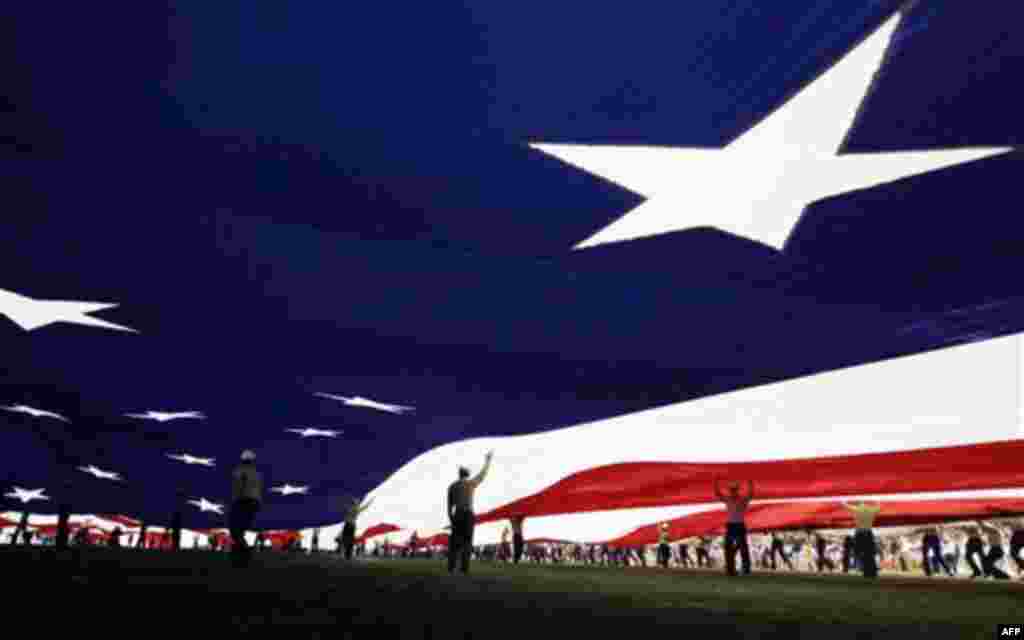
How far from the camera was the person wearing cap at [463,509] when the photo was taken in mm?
10844

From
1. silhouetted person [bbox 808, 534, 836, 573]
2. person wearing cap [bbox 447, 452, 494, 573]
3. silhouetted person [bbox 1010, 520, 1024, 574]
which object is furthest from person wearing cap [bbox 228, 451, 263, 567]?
silhouetted person [bbox 808, 534, 836, 573]

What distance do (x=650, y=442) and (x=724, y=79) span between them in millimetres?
12189

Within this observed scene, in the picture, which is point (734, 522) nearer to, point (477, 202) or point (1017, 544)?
point (477, 202)

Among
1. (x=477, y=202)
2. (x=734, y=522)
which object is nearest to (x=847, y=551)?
(x=734, y=522)

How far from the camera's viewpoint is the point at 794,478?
48.6 ft

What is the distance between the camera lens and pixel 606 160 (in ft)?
25.8

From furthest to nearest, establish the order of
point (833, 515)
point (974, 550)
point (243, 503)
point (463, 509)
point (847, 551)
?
point (847, 551)
point (833, 515)
point (974, 550)
point (463, 509)
point (243, 503)

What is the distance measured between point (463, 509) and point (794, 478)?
7.19 metres

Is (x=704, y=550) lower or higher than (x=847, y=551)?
lower

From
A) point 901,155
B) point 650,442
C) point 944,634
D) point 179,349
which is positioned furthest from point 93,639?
point 650,442

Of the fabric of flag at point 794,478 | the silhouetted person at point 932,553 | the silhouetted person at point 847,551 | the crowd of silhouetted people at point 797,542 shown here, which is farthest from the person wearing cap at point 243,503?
the silhouetted person at point 847,551

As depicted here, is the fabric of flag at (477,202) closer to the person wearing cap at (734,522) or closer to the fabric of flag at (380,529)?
the person wearing cap at (734,522)

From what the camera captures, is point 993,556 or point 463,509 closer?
point 463,509

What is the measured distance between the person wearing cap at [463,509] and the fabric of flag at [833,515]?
10.9 metres
